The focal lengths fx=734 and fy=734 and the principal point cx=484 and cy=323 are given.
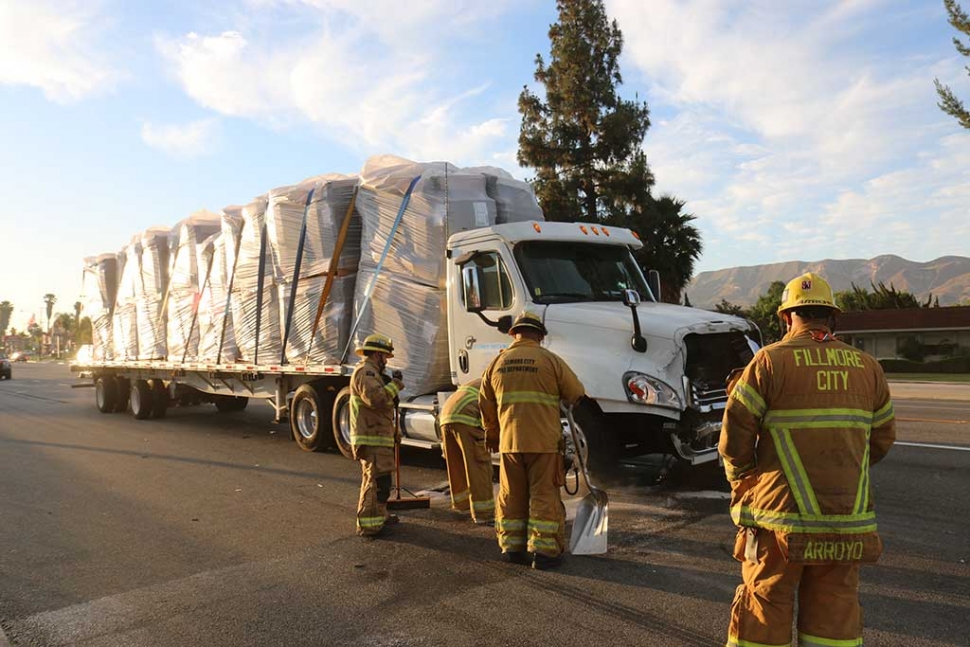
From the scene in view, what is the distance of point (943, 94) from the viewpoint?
20.2m

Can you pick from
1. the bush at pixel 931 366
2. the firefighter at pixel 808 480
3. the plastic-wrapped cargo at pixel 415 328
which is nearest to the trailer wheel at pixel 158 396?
the plastic-wrapped cargo at pixel 415 328

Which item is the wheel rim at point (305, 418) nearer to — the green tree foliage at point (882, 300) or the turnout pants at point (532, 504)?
the turnout pants at point (532, 504)

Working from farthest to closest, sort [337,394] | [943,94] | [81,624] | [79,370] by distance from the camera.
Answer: [943,94], [79,370], [337,394], [81,624]

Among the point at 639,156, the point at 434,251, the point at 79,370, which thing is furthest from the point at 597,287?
the point at 639,156

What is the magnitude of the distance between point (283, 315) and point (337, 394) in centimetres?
146

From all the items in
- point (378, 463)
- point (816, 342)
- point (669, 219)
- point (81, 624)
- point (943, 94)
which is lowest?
point (81, 624)

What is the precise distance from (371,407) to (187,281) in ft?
28.2

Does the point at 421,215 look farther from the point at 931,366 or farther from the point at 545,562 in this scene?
the point at 931,366

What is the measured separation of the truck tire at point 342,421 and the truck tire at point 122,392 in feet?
31.2

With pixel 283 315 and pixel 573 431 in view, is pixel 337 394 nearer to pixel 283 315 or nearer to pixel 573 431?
pixel 283 315

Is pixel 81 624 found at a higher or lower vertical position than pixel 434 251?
lower

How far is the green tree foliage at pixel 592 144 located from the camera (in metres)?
25.9

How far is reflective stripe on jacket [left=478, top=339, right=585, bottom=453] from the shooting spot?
16.2 ft

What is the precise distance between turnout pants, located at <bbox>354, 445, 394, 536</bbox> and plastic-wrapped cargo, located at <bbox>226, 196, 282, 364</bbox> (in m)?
4.88
